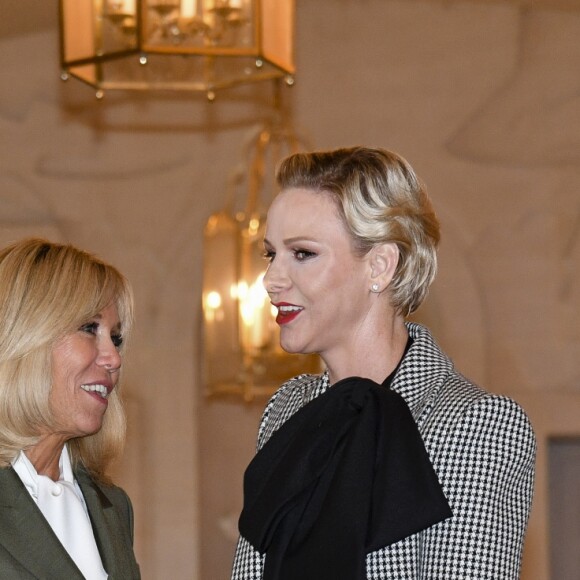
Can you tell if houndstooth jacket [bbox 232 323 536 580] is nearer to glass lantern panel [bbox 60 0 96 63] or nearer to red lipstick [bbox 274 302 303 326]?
red lipstick [bbox 274 302 303 326]

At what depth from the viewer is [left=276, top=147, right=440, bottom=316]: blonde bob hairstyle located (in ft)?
7.91

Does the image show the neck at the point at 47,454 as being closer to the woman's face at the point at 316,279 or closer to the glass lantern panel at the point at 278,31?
the woman's face at the point at 316,279

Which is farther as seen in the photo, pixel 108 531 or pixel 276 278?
pixel 108 531

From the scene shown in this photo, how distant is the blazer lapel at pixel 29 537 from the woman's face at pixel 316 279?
94cm

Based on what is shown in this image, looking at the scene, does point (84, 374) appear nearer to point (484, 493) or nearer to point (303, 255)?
point (303, 255)

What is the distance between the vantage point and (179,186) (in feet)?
24.2

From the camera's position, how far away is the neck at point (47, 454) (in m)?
3.20

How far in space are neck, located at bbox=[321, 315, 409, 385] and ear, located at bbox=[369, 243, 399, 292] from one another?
3.8 inches

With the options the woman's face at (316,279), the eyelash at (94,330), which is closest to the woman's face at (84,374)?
the eyelash at (94,330)

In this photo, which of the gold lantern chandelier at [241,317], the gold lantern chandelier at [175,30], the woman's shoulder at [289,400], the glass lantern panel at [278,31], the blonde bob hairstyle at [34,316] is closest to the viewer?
the woman's shoulder at [289,400]

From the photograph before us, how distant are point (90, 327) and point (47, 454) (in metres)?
0.35

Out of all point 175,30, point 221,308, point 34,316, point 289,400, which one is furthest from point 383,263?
point 221,308

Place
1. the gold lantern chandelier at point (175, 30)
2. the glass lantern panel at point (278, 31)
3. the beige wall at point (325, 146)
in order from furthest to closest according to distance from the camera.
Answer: the beige wall at point (325, 146) < the glass lantern panel at point (278, 31) < the gold lantern chandelier at point (175, 30)

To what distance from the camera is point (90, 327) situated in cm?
329
